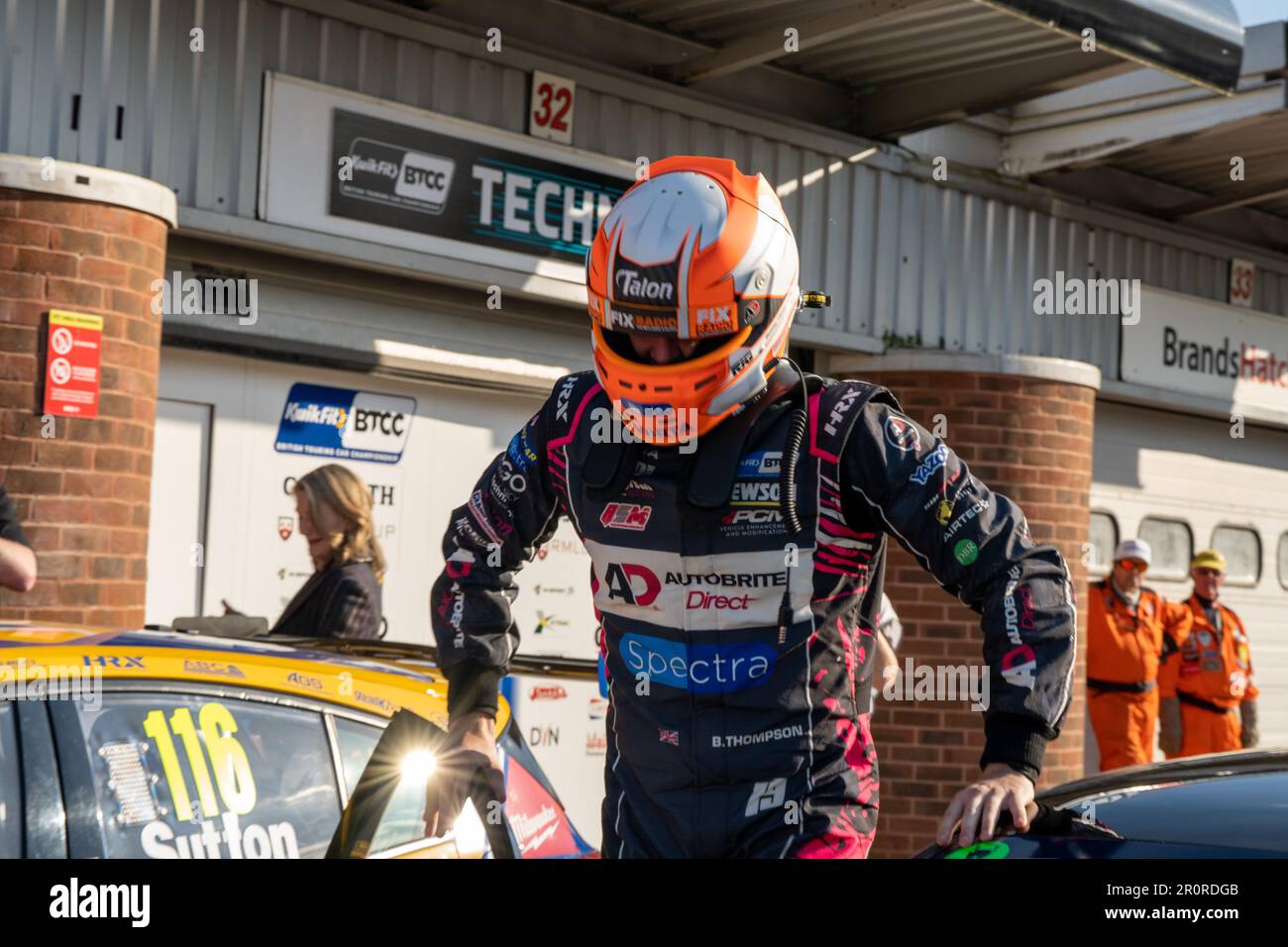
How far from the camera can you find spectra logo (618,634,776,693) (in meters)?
2.69

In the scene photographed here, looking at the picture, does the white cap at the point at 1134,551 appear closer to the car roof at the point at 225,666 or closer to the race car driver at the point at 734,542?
the car roof at the point at 225,666

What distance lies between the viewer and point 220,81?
23.4ft

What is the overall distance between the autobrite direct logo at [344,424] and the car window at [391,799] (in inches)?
179

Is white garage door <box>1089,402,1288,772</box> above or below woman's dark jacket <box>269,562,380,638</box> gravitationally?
above

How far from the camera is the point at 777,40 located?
840cm

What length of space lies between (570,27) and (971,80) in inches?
95.8

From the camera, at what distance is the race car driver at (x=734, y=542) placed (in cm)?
264

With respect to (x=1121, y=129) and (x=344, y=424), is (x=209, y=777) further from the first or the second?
(x=1121, y=129)

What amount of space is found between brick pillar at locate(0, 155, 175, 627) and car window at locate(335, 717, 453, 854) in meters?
3.20

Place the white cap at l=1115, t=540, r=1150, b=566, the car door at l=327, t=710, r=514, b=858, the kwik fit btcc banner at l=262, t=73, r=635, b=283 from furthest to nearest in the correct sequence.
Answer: the white cap at l=1115, t=540, r=1150, b=566 → the kwik fit btcc banner at l=262, t=73, r=635, b=283 → the car door at l=327, t=710, r=514, b=858

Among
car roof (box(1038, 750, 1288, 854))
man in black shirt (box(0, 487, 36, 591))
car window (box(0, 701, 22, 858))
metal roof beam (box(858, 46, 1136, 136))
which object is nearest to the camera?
car roof (box(1038, 750, 1288, 854))

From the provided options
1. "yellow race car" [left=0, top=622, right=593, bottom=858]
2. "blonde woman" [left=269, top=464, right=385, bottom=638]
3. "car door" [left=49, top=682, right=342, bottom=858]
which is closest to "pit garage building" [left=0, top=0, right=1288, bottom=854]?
"blonde woman" [left=269, top=464, right=385, bottom=638]

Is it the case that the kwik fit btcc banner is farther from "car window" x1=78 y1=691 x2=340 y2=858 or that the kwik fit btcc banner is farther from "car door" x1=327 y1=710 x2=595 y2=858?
"car window" x1=78 y1=691 x2=340 y2=858

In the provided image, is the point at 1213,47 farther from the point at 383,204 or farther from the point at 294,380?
the point at 294,380
